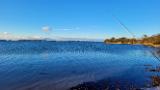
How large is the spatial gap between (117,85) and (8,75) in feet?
34.6

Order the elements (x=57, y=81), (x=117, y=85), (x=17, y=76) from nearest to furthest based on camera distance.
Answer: (x=117, y=85) < (x=57, y=81) < (x=17, y=76)

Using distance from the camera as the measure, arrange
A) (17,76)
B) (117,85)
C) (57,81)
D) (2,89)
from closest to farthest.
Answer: (2,89), (117,85), (57,81), (17,76)

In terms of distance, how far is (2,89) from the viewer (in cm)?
1517

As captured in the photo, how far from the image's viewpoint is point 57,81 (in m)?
17.9

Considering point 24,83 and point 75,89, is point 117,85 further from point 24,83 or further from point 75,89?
point 24,83

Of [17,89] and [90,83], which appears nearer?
[17,89]

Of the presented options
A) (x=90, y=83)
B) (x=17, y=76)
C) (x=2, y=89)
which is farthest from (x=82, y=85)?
(x=17, y=76)

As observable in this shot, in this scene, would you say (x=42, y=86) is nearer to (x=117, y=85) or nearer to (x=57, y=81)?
(x=57, y=81)

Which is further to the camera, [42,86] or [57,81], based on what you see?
[57,81]

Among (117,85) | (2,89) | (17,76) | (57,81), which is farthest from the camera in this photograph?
(17,76)

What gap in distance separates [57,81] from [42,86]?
204 cm

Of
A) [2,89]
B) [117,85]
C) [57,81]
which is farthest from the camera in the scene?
[57,81]

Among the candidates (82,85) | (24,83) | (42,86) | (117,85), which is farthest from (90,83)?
(24,83)

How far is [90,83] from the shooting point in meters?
17.1
